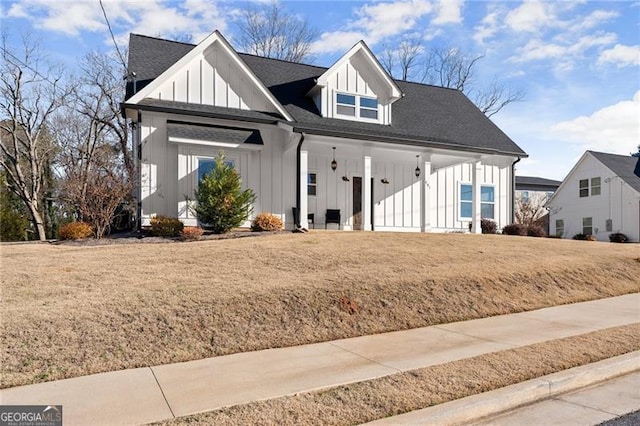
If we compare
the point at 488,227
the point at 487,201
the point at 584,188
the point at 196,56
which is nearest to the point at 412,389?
the point at 196,56

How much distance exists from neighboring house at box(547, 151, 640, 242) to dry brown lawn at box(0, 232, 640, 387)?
57.7 ft

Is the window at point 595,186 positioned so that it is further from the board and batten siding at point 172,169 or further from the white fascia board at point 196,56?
the board and batten siding at point 172,169

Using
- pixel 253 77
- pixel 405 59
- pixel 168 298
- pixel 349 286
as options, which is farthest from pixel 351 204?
pixel 405 59

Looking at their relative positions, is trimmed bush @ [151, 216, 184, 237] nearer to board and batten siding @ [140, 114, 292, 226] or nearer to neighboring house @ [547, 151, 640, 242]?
board and batten siding @ [140, 114, 292, 226]

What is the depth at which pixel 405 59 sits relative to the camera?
41.0 m

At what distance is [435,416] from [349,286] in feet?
14.8

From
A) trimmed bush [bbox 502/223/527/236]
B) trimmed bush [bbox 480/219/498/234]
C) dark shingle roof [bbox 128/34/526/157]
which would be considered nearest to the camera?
dark shingle roof [bbox 128/34/526/157]

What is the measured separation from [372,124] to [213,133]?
21.9ft

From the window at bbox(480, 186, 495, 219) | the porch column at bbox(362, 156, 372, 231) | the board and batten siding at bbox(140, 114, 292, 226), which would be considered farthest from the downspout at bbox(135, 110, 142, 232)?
the window at bbox(480, 186, 495, 219)

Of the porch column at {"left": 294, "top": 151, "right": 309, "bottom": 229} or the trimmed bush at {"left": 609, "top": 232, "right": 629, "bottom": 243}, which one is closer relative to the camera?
the porch column at {"left": 294, "top": 151, "right": 309, "bottom": 229}

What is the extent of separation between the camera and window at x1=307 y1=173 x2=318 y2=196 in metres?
18.5

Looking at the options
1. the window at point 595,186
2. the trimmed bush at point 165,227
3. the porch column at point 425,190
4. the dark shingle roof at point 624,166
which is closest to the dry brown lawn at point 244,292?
the trimmed bush at point 165,227

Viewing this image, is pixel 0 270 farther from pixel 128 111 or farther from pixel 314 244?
pixel 128 111

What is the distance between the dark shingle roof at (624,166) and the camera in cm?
2911
